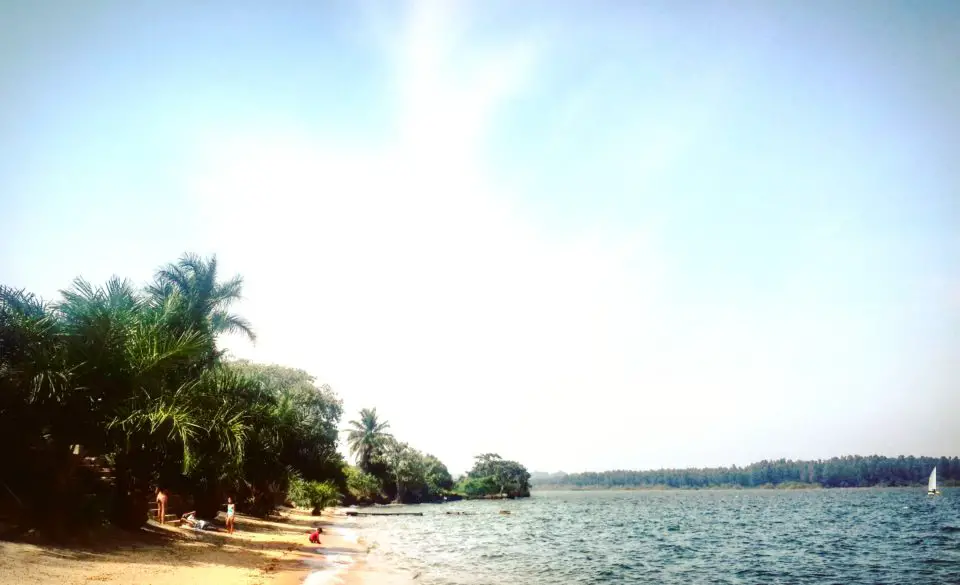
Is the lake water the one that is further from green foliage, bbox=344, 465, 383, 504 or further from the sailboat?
the sailboat

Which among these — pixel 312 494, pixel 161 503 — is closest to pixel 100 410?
pixel 161 503

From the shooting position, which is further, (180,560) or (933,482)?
(933,482)

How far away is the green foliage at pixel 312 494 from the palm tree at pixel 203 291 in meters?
20.2

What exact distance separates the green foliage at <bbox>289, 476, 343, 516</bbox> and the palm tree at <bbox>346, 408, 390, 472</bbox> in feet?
142

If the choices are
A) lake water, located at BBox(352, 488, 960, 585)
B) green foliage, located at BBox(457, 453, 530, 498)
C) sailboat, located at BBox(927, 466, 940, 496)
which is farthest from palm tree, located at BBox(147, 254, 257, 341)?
sailboat, located at BBox(927, 466, 940, 496)

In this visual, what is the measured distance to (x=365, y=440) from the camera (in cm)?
9812

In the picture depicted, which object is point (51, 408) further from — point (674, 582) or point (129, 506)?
point (674, 582)

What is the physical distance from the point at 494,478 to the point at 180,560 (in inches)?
5558

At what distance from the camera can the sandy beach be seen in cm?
1334

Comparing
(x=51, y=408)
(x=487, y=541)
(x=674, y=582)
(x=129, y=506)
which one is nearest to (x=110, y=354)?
(x=51, y=408)

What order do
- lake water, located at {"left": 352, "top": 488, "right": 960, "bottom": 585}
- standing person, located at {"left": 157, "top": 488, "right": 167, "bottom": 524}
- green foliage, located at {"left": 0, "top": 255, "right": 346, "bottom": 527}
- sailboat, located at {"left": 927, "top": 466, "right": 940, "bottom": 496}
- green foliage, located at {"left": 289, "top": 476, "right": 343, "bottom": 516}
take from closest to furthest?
green foliage, located at {"left": 0, "top": 255, "right": 346, "bottom": 527} → standing person, located at {"left": 157, "top": 488, "right": 167, "bottom": 524} → lake water, located at {"left": 352, "top": 488, "right": 960, "bottom": 585} → green foliage, located at {"left": 289, "top": 476, "right": 343, "bottom": 516} → sailboat, located at {"left": 927, "top": 466, "right": 940, "bottom": 496}

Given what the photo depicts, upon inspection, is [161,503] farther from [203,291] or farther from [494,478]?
[494,478]

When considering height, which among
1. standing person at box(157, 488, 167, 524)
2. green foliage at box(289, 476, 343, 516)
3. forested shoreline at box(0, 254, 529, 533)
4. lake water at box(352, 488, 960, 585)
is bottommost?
lake water at box(352, 488, 960, 585)

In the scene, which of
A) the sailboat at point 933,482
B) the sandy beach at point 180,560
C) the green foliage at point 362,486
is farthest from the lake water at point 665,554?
the sailboat at point 933,482
